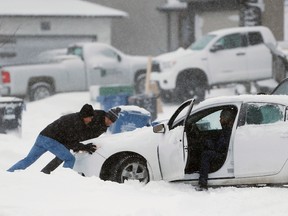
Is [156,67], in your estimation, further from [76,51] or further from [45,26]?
[45,26]

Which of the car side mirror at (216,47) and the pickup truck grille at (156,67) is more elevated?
the car side mirror at (216,47)

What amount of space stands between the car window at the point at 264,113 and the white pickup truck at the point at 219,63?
11382mm

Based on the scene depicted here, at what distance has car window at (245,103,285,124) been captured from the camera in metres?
9.18

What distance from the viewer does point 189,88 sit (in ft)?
68.7

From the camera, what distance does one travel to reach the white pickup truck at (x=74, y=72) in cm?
2183

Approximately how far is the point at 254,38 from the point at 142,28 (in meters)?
14.0

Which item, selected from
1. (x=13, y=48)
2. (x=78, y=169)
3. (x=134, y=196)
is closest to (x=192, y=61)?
(x=13, y=48)

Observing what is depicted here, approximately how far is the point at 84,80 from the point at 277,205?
1580 centimetres

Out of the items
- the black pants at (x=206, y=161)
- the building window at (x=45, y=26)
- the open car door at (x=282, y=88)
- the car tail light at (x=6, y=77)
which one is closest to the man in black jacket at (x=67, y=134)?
the black pants at (x=206, y=161)

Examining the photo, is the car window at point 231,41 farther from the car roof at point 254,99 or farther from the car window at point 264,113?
the car window at point 264,113

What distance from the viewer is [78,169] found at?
9742 millimetres

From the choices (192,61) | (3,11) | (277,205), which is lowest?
(277,205)

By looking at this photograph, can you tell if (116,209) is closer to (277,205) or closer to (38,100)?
(277,205)

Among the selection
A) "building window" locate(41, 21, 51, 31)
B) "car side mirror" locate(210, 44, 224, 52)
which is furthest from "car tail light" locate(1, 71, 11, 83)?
"building window" locate(41, 21, 51, 31)
